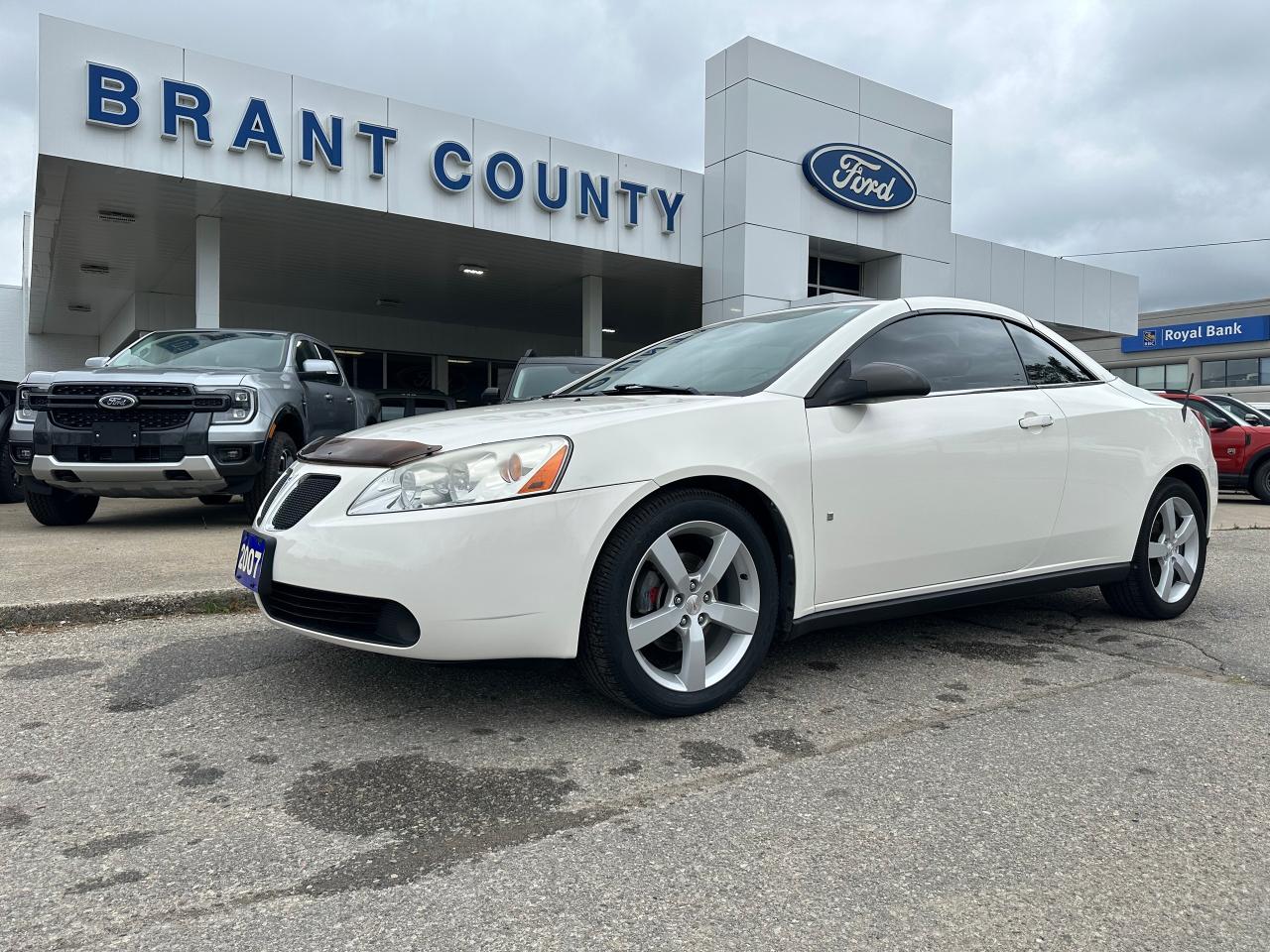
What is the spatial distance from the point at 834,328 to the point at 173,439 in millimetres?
5262

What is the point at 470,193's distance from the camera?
14312 millimetres

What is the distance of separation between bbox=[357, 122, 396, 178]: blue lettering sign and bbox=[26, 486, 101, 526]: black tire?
6.99m

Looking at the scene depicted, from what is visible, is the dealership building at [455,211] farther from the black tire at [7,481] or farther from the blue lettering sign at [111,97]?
the black tire at [7,481]

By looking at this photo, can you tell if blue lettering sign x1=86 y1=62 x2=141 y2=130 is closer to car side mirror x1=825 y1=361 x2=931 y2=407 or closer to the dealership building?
the dealership building

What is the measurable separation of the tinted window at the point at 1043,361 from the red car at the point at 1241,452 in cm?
1096

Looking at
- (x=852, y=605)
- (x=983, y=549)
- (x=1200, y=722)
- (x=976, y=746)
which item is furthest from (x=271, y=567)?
(x=1200, y=722)

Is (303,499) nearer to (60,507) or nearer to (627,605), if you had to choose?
(627,605)

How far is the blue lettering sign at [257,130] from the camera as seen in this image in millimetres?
12297

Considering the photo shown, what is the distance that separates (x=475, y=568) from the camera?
2771 mm

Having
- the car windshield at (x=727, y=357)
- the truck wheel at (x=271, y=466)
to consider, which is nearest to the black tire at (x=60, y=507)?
the truck wheel at (x=271, y=466)

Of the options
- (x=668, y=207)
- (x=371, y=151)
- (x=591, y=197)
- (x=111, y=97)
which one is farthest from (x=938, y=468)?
(x=668, y=207)

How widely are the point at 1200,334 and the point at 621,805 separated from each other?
6016 cm

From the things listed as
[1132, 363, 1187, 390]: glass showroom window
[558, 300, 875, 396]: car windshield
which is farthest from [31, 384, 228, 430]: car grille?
[1132, 363, 1187, 390]: glass showroom window

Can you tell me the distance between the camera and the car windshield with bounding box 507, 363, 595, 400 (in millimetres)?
8938
